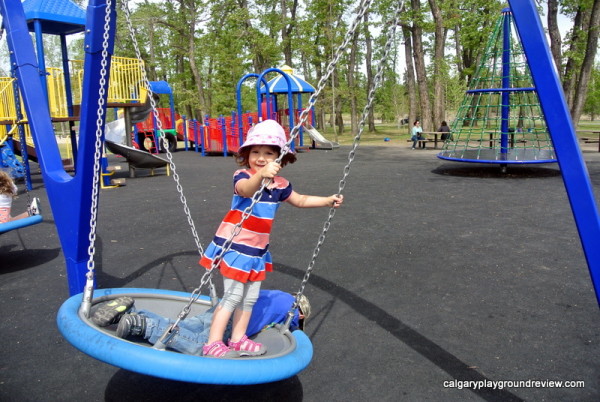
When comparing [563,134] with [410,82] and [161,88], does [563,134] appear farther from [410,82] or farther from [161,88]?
[410,82]

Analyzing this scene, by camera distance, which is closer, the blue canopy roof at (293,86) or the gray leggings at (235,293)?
the gray leggings at (235,293)

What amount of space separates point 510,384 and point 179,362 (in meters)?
1.70

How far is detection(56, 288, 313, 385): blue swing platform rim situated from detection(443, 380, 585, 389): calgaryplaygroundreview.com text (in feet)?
2.92

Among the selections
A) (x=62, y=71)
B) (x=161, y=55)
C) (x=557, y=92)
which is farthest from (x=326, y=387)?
(x=161, y=55)

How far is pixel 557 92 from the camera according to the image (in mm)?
1776

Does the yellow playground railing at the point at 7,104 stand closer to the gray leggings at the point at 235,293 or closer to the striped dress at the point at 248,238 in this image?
the striped dress at the point at 248,238


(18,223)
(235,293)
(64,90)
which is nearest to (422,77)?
(64,90)

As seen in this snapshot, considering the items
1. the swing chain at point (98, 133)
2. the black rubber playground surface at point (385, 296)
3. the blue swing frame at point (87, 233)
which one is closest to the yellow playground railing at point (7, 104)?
the black rubber playground surface at point (385, 296)

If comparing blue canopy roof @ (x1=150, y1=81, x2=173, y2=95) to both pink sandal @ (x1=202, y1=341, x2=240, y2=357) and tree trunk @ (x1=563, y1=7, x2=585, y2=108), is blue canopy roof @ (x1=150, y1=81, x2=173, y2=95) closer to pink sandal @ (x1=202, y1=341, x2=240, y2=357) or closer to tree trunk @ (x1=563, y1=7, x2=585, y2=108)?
tree trunk @ (x1=563, y1=7, x2=585, y2=108)

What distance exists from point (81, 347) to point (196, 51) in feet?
96.1

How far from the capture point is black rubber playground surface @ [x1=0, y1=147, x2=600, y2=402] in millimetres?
2488

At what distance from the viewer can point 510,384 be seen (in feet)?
8.06

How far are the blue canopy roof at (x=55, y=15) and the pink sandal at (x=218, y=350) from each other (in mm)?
9979

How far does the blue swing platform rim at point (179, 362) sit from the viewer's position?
5.86ft
